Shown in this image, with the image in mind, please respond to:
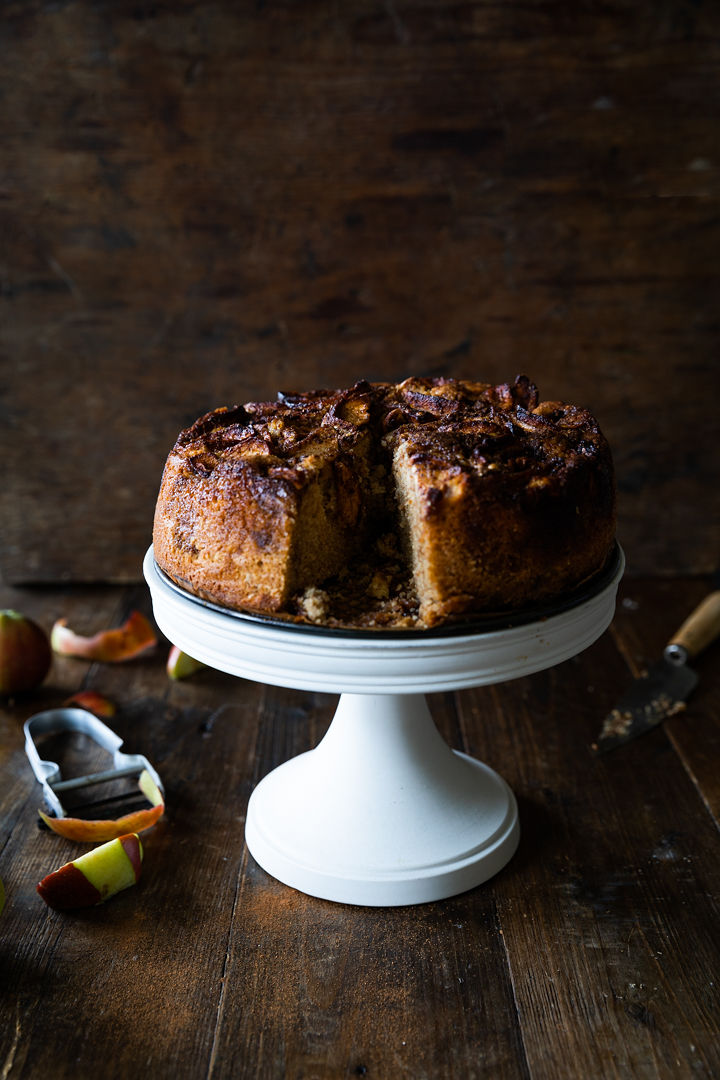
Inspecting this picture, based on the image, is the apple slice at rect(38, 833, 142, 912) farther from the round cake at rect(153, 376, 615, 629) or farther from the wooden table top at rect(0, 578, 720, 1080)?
the round cake at rect(153, 376, 615, 629)

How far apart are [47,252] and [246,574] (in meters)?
1.82

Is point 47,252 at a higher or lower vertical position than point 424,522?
lower

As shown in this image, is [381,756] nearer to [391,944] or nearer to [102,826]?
[391,944]

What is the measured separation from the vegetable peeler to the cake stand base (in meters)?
0.32

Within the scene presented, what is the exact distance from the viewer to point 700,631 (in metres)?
2.43

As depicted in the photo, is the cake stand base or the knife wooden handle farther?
the knife wooden handle

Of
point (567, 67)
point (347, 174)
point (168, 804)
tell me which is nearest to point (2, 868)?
point (168, 804)

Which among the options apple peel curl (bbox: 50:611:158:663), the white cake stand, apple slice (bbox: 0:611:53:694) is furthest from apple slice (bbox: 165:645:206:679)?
the white cake stand

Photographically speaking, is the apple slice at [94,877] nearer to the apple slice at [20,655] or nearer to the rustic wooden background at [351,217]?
the apple slice at [20,655]

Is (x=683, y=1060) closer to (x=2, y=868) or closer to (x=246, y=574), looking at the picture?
(x=246, y=574)

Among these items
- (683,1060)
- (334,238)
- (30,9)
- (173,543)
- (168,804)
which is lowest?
(168,804)

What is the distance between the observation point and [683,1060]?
1.33 m

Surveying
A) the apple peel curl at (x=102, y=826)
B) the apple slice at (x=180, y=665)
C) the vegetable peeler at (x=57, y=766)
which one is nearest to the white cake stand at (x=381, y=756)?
the apple peel curl at (x=102, y=826)

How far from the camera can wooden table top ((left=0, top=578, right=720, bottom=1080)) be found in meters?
1.36
